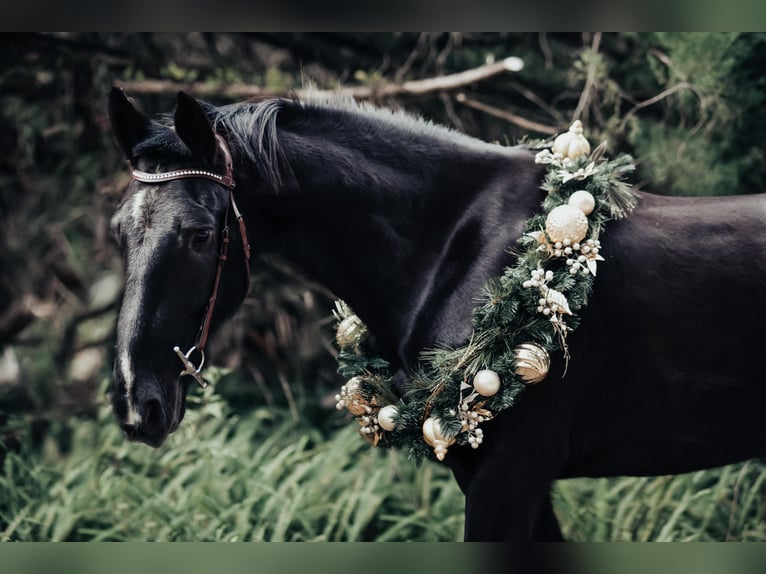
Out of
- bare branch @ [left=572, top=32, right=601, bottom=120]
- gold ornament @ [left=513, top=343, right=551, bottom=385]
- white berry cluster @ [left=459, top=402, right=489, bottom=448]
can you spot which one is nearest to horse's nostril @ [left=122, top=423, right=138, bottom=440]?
white berry cluster @ [left=459, top=402, right=489, bottom=448]

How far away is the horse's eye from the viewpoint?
8.18 ft

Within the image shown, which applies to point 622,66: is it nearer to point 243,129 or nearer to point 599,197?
point 599,197

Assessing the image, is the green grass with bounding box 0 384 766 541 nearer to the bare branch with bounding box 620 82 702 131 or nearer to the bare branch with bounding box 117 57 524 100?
the bare branch with bounding box 117 57 524 100

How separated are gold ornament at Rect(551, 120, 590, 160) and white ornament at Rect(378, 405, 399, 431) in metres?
0.98

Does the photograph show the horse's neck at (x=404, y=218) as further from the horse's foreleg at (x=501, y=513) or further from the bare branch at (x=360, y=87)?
the bare branch at (x=360, y=87)

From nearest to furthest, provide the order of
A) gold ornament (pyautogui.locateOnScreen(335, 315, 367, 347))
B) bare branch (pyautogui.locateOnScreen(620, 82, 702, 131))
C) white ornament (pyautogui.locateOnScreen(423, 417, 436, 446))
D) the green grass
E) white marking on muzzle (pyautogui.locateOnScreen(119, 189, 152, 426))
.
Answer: white marking on muzzle (pyautogui.locateOnScreen(119, 189, 152, 426))
white ornament (pyautogui.locateOnScreen(423, 417, 436, 446))
gold ornament (pyautogui.locateOnScreen(335, 315, 367, 347))
the green grass
bare branch (pyautogui.locateOnScreen(620, 82, 702, 131))

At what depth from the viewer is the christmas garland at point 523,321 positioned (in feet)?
8.16

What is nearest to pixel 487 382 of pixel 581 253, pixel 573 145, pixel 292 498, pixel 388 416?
pixel 388 416

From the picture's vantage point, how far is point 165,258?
7.99ft

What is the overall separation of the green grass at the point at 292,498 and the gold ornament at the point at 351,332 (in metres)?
1.54

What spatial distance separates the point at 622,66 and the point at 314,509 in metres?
3.25

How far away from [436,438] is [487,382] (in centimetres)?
24

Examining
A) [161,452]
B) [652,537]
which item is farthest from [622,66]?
[161,452]

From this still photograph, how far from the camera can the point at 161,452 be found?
494cm
